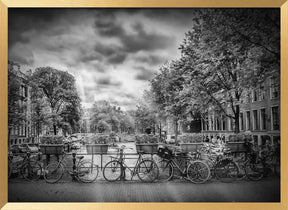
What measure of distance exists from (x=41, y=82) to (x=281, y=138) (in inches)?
214

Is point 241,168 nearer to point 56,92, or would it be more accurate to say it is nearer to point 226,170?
point 226,170

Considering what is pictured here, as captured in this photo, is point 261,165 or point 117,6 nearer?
point 117,6

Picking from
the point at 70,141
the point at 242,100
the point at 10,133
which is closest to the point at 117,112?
the point at 70,141

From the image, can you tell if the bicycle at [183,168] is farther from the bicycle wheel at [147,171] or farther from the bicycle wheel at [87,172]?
the bicycle wheel at [87,172]

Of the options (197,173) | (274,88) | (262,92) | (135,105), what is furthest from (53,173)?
(274,88)

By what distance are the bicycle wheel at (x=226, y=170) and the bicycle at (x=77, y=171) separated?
2.70 m

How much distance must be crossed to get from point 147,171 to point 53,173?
2.10 m

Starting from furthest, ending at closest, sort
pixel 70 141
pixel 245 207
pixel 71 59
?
1. pixel 70 141
2. pixel 71 59
3. pixel 245 207

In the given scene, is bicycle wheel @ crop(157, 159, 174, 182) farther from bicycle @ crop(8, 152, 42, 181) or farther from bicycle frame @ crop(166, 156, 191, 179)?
bicycle @ crop(8, 152, 42, 181)

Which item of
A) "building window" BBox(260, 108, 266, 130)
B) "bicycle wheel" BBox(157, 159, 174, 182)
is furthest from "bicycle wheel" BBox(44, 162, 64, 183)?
"building window" BBox(260, 108, 266, 130)

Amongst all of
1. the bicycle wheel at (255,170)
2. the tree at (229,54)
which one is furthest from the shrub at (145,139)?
the bicycle wheel at (255,170)

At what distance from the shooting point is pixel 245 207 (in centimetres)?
568

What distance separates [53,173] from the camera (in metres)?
6.15

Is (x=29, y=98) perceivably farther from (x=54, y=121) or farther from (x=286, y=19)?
(x=286, y=19)
